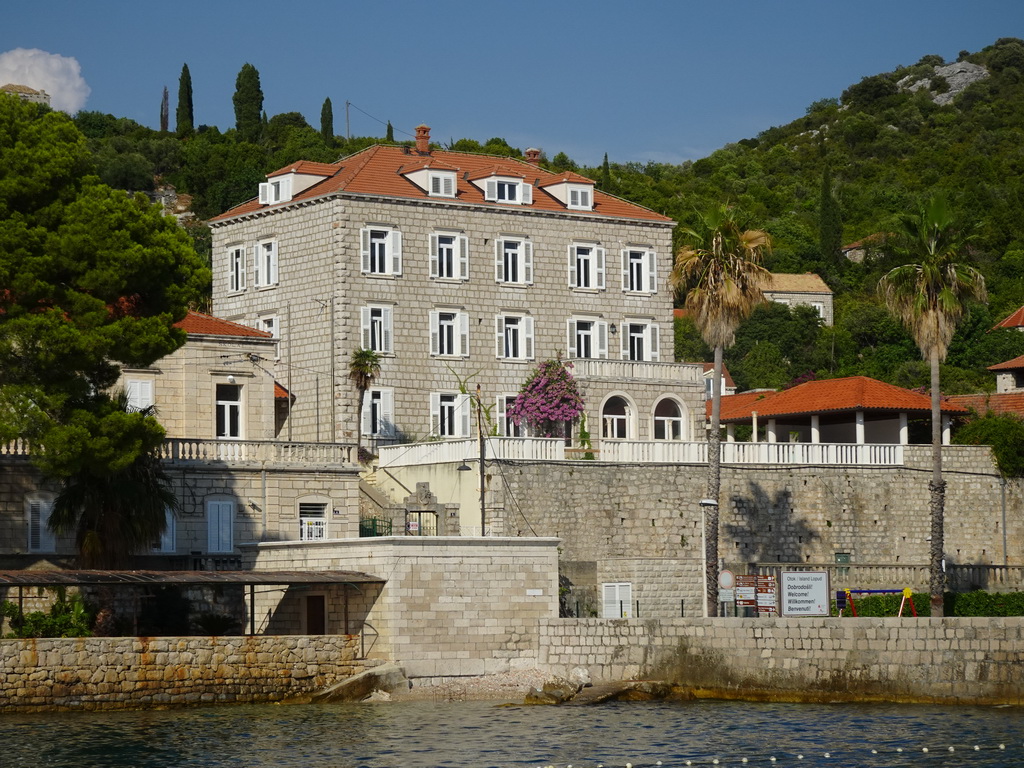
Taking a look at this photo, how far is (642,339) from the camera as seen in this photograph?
59.9m

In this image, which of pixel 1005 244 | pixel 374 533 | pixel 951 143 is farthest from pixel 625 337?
pixel 951 143

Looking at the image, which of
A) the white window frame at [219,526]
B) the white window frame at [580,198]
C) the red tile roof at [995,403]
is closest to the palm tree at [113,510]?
the white window frame at [219,526]

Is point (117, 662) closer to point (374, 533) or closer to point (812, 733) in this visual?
point (374, 533)

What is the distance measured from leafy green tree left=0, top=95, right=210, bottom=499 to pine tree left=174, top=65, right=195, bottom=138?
315 feet

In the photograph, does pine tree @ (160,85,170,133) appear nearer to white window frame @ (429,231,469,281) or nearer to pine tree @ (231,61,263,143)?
pine tree @ (231,61,263,143)

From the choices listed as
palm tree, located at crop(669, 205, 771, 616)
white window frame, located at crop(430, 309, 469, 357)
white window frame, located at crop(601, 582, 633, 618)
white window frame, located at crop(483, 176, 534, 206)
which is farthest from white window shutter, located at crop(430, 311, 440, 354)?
palm tree, located at crop(669, 205, 771, 616)

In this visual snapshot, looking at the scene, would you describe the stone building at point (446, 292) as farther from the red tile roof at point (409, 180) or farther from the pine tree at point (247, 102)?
the pine tree at point (247, 102)

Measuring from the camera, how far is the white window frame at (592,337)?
58.2 metres

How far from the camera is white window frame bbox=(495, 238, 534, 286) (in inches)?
2259

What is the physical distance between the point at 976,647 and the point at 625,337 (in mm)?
24963

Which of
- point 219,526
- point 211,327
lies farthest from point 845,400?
point 219,526

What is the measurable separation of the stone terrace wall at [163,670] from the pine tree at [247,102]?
93615mm

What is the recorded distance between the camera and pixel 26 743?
31500mm

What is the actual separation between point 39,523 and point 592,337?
2323cm
